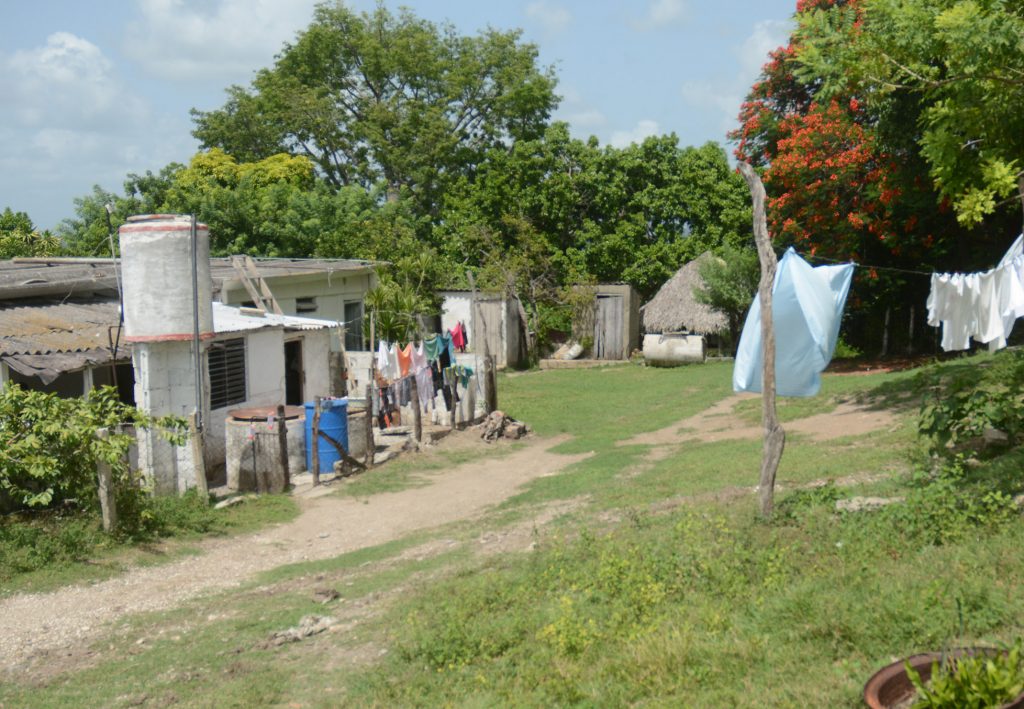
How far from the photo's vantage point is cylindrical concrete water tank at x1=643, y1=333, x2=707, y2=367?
25594mm

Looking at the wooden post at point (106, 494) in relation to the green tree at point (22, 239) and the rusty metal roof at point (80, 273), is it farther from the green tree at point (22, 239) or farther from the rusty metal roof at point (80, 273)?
the green tree at point (22, 239)

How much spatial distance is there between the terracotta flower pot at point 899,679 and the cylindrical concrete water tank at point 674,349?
822 inches

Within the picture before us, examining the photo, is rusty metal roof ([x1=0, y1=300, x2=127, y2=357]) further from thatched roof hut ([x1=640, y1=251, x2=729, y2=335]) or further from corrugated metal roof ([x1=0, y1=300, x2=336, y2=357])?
thatched roof hut ([x1=640, y1=251, x2=729, y2=335])

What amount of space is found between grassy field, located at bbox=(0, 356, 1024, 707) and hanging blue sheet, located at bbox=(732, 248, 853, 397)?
1.10m

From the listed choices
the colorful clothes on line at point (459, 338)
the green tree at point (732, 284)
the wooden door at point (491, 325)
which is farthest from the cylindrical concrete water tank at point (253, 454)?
the green tree at point (732, 284)

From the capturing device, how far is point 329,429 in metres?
14.2

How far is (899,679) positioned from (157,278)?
10781 mm

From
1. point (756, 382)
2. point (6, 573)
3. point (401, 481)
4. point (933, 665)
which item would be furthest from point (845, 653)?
point (401, 481)

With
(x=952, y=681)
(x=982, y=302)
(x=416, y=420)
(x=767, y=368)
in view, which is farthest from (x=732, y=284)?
(x=952, y=681)

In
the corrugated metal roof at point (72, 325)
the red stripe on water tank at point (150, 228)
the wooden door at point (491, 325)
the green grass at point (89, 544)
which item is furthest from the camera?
the wooden door at point (491, 325)

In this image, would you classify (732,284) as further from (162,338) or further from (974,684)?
(974,684)

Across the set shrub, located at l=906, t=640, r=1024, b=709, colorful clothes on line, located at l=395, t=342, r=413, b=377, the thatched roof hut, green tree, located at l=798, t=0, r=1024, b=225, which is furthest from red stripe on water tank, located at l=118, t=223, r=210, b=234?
the thatched roof hut

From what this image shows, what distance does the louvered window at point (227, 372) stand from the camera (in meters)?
15.0

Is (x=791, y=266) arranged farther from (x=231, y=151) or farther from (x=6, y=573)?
(x=231, y=151)
